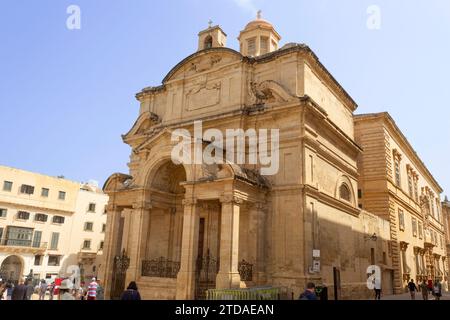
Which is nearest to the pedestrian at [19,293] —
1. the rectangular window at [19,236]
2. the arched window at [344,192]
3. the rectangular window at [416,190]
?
the arched window at [344,192]

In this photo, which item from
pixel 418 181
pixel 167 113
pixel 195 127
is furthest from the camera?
pixel 418 181

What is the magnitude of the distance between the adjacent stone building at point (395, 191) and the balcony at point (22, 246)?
3080cm

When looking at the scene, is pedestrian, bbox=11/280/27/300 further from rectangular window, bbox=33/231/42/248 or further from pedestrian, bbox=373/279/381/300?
rectangular window, bbox=33/231/42/248

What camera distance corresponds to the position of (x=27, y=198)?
124 feet

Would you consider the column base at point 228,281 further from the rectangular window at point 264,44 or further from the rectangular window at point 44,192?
the rectangular window at point 44,192

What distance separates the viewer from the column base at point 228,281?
582 inches

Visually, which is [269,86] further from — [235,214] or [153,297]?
[153,297]

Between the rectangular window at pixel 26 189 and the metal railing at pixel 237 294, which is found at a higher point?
the rectangular window at pixel 26 189

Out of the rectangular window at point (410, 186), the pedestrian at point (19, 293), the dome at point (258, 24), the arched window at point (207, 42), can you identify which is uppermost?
the dome at point (258, 24)

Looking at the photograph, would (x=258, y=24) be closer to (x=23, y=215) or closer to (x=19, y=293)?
(x=19, y=293)

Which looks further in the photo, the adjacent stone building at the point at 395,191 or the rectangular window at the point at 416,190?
the rectangular window at the point at 416,190

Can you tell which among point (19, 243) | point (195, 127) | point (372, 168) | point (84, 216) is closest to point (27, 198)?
point (19, 243)

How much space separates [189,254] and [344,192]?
1088 centimetres
